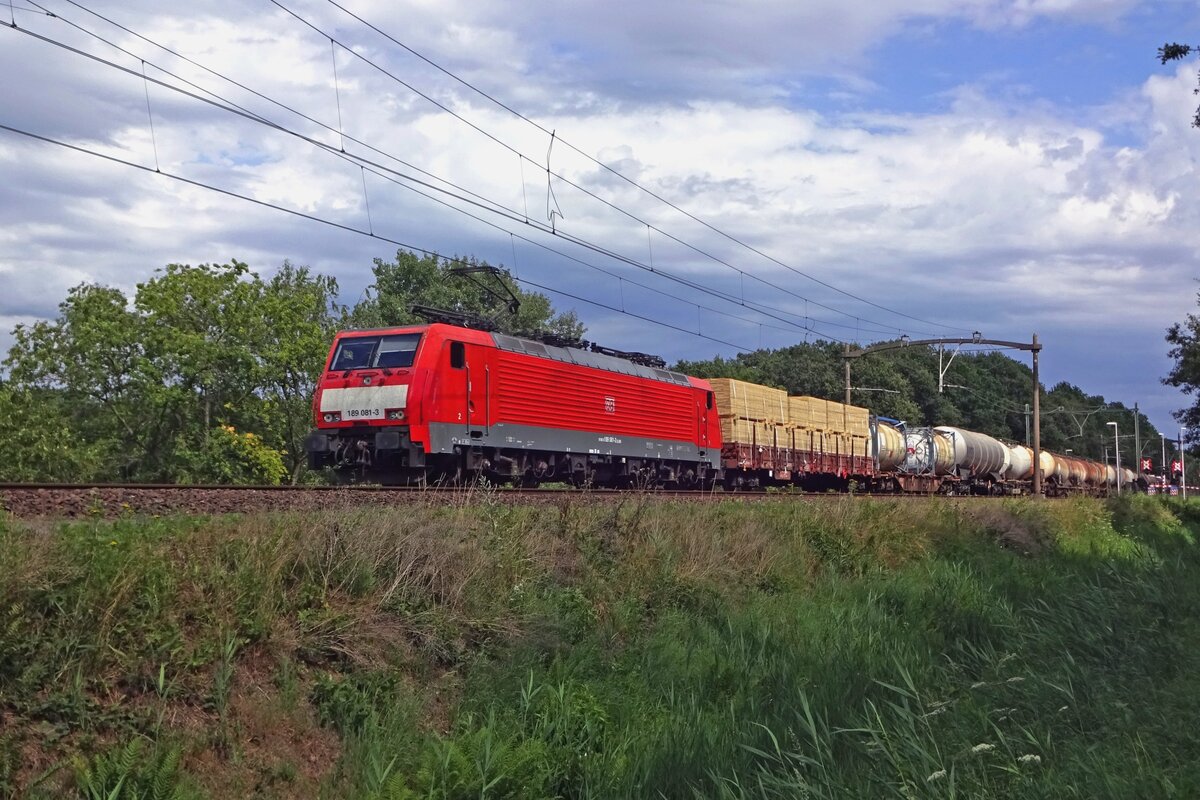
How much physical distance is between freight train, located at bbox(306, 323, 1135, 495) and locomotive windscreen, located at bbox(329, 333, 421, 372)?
29mm

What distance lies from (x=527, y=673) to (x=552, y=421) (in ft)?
49.3

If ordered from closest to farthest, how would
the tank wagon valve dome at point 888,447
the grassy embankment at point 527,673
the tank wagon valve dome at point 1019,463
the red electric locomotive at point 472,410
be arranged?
the grassy embankment at point 527,673 → the red electric locomotive at point 472,410 → the tank wagon valve dome at point 888,447 → the tank wagon valve dome at point 1019,463

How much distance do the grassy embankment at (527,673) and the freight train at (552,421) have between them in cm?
451

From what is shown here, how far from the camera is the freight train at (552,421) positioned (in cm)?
2231

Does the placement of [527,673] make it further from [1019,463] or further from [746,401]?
[1019,463]

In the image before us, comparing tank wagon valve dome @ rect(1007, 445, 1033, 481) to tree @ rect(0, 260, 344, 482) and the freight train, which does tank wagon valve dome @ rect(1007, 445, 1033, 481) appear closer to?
the freight train

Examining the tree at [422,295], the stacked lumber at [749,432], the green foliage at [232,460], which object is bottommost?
the green foliage at [232,460]

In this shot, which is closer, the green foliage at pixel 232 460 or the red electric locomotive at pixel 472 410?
the red electric locomotive at pixel 472 410

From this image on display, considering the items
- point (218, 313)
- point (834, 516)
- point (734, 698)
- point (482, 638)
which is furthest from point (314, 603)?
point (218, 313)

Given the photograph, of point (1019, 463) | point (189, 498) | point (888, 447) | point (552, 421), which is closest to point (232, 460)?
point (552, 421)

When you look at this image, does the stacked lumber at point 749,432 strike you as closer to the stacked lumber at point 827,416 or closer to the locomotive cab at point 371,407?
the stacked lumber at point 827,416

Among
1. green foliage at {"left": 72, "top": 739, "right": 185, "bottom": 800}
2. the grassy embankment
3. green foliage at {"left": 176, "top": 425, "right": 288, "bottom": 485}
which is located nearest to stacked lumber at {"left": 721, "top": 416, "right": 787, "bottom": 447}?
green foliage at {"left": 176, "top": 425, "right": 288, "bottom": 485}

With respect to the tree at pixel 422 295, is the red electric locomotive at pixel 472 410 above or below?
below

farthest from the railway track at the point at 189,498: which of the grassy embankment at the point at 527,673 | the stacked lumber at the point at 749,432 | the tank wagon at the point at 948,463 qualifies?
the tank wagon at the point at 948,463
